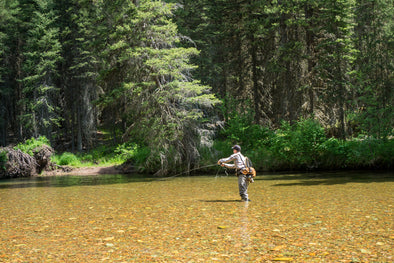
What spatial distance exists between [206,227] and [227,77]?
79.8 ft

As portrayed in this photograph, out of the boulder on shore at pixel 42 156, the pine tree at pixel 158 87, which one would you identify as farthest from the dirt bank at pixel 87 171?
the pine tree at pixel 158 87

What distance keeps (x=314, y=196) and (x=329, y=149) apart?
932cm

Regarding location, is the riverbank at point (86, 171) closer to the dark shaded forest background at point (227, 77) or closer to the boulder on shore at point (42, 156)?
the boulder on shore at point (42, 156)

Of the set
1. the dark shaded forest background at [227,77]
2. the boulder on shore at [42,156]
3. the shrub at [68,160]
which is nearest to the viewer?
the dark shaded forest background at [227,77]

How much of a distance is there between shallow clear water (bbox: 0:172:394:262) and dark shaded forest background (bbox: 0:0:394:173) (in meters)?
7.72

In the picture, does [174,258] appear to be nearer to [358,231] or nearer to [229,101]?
[358,231]

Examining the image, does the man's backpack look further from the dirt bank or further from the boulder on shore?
the boulder on shore

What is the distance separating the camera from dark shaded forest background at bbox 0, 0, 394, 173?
20406mm

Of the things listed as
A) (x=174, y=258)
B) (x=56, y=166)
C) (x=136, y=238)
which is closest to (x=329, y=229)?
(x=174, y=258)

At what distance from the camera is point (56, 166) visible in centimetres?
2881

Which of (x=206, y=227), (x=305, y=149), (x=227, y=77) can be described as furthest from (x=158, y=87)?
(x=206, y=227)

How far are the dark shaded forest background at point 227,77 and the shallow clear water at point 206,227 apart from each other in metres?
7.72

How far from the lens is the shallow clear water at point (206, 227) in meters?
5.97

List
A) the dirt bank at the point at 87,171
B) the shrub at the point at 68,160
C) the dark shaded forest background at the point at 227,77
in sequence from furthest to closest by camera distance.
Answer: the shrub at the point at 68,160, the dirt bank at the point at 87,171, the dark shaded forest background at the point at 227,77
